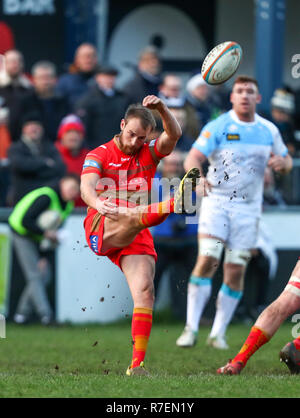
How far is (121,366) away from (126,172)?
5.78ft

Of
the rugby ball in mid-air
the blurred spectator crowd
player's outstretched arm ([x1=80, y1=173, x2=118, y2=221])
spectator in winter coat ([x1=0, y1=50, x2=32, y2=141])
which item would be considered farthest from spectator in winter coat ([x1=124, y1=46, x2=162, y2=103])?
player's outstretched arm ([x1=80, y1=173, x2=118, y2=221])

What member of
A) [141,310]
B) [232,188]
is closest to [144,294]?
[141,310]

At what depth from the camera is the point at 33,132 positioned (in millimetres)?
12531

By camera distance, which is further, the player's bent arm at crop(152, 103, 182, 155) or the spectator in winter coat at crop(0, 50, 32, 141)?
the spectator in winter coat at crop(0, 50, 32, 141)

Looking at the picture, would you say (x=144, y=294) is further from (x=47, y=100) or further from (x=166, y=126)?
(x=47, y=100)

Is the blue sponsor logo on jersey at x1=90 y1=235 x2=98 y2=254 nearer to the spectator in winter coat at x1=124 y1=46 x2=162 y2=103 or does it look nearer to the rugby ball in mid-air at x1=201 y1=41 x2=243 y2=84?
the rugby ball in mid-air at x1=201 y1=41 x2=243 y2=84

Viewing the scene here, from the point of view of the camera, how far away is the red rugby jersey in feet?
24.9

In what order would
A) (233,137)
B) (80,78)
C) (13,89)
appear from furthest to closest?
1. (80,78)
2. (13,89)
3. (233,137)

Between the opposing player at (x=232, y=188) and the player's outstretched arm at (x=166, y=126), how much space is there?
197 centimetres

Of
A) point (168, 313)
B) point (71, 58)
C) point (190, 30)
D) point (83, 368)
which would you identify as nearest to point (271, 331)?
point (83, 368)

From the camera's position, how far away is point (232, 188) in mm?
9828

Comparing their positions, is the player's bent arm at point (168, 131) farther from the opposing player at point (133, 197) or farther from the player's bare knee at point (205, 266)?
the player's bare knee at point (205, 266)

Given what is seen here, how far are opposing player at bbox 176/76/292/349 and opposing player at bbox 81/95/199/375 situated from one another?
1.96 meters

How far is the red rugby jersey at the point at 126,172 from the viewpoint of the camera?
7.59m
